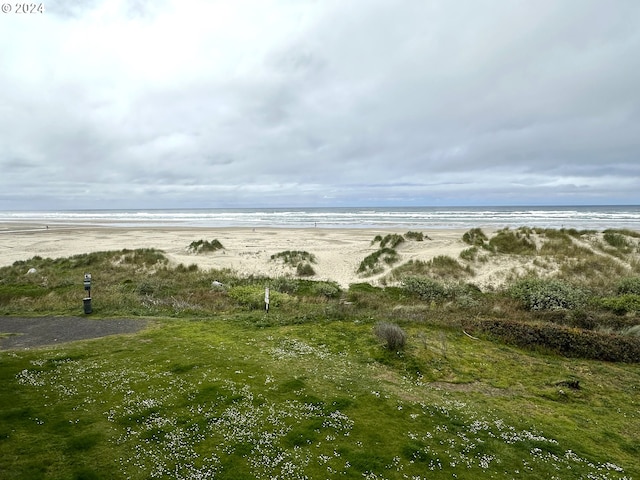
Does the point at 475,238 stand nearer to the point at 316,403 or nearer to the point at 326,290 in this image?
the point at 326,290

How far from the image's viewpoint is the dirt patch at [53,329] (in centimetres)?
1056

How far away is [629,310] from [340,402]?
14873 mm

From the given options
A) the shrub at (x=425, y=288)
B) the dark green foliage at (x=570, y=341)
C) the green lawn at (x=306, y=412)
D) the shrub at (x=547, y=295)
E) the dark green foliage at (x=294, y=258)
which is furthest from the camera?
the dark green foliage at (x=294, y=258)

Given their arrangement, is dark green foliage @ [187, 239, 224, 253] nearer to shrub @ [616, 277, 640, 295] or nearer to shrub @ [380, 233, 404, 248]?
shrub @ [380, 233, 404, 248]

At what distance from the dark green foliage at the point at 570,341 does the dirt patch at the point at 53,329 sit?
12594mm

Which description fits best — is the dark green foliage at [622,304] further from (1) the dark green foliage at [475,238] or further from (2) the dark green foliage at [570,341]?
(1) the dark green foliage at [475,238]

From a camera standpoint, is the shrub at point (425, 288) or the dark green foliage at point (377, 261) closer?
the shrub at point (425, 288)

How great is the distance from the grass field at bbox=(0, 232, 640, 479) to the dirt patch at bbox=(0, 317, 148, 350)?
0.89 meters

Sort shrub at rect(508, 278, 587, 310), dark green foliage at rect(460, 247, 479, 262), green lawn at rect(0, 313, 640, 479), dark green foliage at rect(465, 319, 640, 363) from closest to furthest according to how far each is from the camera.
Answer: green lawn at rect(0, 313, 640, 479) → dark green foliage at rect(465, 319, 640, 363) → shrub at rect(508, 278, 587, 310) → dark green foliage at rect(460, 247, 479, 262)

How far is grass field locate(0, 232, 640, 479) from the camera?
5.40m

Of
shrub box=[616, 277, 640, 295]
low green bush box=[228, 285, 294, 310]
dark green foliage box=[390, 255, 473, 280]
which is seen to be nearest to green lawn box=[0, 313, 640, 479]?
low green bush box=[228, 285, 294, 310]

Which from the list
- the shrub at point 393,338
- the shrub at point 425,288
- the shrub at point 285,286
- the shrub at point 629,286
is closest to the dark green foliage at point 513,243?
the shrub at point 629,286

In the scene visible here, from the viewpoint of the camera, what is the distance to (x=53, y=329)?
11891 mm

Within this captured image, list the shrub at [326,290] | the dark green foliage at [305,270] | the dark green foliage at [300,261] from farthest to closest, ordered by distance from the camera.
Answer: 1. the dark green foliage at [300,261]
2. the dark green foliage at [305,270]
3. the shrub at [326,290]
